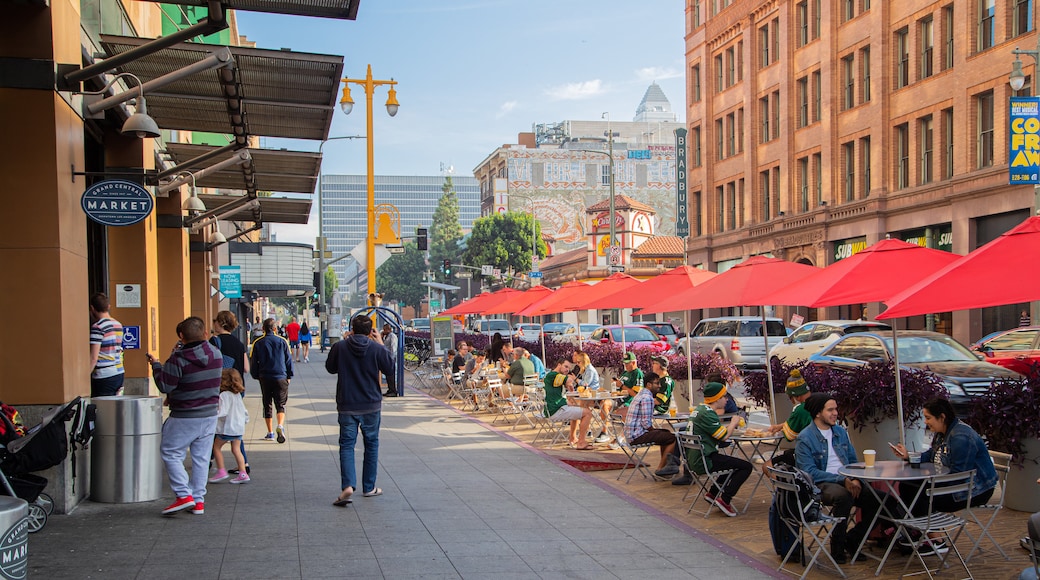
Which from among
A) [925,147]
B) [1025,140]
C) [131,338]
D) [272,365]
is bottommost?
[272,365]

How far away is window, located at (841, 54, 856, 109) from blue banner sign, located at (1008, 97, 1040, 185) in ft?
44.7

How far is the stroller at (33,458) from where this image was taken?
759 centimetres

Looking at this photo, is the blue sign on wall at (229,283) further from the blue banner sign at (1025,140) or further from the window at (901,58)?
the window at (901,58)

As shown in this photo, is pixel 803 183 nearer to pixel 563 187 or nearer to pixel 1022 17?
pixel 1022 17

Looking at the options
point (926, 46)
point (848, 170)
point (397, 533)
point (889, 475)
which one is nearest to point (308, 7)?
point (397, 533)

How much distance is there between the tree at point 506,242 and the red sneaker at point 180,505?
71.6 metres

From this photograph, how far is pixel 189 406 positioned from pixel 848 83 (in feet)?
108

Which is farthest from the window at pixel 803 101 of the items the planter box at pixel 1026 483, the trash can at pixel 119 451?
the trash can at pixel 119 451

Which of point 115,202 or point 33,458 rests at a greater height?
point 115,202

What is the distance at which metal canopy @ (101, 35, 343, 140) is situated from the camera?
34.7 ft

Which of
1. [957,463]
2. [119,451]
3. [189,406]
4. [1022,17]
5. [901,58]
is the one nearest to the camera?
[957,463]

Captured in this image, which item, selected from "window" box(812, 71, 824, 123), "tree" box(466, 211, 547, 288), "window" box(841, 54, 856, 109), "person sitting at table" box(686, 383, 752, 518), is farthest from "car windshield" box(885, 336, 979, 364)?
"tree" box(466, 211, 547, 288)

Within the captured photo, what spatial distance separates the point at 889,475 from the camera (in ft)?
24.1

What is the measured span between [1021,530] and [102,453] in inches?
335
